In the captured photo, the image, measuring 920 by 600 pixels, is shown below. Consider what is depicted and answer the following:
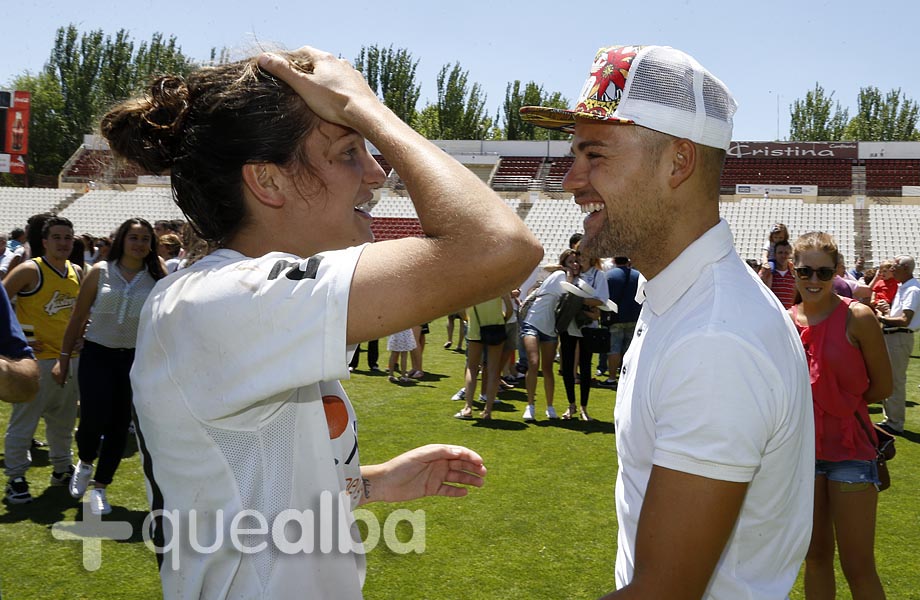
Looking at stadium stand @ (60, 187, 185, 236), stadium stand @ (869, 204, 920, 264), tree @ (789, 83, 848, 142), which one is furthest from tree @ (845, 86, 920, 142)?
stadium stand @ (60, 187, 185, 236)

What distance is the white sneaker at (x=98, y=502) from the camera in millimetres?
5493

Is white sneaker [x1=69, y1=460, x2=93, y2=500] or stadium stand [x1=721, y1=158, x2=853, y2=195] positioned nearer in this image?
white sneaker [x1=69, y1=460, x2=93, y2=500]

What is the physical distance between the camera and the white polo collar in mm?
1701

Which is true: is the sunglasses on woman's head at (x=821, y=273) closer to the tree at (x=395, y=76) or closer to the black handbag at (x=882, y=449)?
the black handbag at (x=882, y=449)

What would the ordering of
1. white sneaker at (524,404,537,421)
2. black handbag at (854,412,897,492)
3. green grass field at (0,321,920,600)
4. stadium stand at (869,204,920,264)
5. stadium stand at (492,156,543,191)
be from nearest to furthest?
black handbag at (854,412,897,492) → green grass field at (0,321,920,600) → white sneaker at (524,404,537,421) → stadium stand at (869,204,920,264) → stadium stand at (492,156,543,191)

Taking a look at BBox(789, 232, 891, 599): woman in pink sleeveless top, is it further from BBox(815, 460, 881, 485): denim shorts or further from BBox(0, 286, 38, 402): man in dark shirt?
BBox(0, 286, 38, 402): man in dark shirt

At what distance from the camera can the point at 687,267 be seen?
171 centimetres

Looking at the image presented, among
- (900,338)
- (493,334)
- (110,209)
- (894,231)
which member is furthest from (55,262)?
(110,209)

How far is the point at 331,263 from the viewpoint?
1.24 m

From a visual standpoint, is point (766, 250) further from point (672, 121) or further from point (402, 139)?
point (402, 139)

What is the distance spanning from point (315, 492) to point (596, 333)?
8.27 metres

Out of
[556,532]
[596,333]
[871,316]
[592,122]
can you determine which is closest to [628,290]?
[596,333]

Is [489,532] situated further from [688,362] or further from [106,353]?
[688,362]

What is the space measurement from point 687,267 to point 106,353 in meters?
5.20
